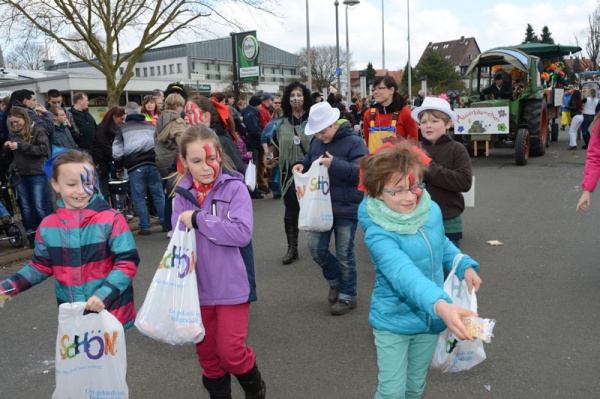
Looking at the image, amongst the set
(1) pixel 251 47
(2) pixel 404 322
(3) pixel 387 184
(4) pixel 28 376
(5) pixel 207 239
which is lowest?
(4) pixel 28 376

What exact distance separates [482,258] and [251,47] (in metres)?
11.0

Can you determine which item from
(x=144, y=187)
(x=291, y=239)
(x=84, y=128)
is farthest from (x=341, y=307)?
(x=84, y=128)

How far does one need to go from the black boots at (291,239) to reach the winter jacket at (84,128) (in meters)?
4.53

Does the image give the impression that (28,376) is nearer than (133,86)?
Yes

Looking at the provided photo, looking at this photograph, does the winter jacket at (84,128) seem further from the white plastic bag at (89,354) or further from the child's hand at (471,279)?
the child's hand at (471,279)

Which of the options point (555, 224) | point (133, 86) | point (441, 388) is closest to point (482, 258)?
point (555, 224)

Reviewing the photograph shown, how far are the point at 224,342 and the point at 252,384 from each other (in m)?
0.32

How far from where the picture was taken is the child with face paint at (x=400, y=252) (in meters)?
2.46

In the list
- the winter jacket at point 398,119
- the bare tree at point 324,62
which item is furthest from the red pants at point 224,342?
the bare tree at point 324,62

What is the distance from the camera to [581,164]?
13.4 m

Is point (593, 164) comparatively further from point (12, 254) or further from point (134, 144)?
point (12, 254)

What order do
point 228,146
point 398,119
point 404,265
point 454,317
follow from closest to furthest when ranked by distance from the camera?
point 454,317
point 404,265
point 228,146
point 398,119

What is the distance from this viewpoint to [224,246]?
288cm

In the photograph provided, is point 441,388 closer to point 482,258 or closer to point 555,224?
point 482,258
